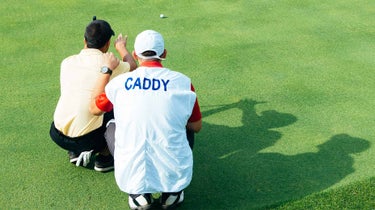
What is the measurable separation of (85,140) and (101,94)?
49 cm

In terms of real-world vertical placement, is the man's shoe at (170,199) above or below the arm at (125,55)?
below

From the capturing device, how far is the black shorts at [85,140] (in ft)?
14.2

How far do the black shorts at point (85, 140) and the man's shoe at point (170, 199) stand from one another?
2.51ft

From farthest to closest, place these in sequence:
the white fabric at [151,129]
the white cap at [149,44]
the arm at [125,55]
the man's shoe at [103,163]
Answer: the arm at [125,55]
the man's shoe at [103,163]
the white cap at [149,44]
the white fabric at [151,129]

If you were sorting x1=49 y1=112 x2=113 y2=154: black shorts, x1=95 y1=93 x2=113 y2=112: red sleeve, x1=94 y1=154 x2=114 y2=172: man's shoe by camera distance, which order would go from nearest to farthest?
1. x1=95 y1=93 x2=113 y2=112: red sleeve
2. x1=49 y1=112 x2=113 y2=154: black shorts
3. x1=94 y1=154 x2=114 y2=172: man's shoe

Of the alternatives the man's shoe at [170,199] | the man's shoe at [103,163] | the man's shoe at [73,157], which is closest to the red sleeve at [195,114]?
the man's shoe at [170,199]

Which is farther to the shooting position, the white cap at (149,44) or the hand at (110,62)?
the hand at (110,62)

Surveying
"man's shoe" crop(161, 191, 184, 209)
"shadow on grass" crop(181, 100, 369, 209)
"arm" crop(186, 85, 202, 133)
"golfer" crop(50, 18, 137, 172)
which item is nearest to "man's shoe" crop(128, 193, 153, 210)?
"man's shoe" crop(161, 191, 184, 209)

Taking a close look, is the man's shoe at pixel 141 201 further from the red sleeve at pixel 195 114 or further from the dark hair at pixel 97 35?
the dark hair at pixel 97 35

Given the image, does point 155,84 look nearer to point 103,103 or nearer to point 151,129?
point 151,129

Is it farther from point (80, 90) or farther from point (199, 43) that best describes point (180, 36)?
point (80, 90)

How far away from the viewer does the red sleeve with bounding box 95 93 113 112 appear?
12.9 ft

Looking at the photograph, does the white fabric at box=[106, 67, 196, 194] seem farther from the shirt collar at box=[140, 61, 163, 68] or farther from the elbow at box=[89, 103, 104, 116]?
the elbow at box=[89, 103, 104, 116]

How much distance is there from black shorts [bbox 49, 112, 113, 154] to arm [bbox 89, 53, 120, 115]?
28 cm
